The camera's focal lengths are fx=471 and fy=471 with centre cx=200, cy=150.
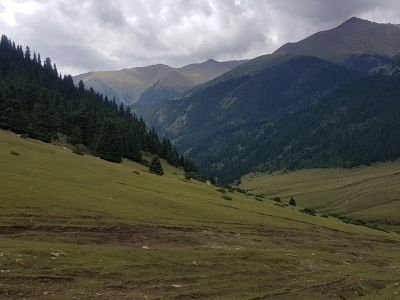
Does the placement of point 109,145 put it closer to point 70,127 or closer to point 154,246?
point 70,127

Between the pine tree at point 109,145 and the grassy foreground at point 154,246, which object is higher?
the pine tree at point 109,145

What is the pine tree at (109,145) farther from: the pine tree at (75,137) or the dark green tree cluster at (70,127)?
the pine tree at (75,137)

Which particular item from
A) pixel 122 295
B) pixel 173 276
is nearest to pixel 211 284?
pixel 173 276

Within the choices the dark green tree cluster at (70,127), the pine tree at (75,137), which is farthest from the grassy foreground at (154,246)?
the pine tree at (75,137)

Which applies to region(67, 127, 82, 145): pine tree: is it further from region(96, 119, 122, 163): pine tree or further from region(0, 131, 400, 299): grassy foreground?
region(0, 131, 400, 299): grassy foreground

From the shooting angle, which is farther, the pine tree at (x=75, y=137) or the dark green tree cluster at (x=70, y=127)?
the pine tree at (x=75, y=137)

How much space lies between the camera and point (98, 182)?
66312 mm

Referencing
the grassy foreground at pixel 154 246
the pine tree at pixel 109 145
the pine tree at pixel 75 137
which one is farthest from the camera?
the pine tree at pixel 75 137

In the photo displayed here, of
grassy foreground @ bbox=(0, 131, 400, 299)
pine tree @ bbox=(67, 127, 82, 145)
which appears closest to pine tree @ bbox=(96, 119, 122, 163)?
pine tree @ bbox=(67, 127, 82, 145)

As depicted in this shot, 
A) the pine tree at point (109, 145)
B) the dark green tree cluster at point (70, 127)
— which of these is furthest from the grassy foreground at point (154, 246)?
the pine tree at point (109, 145)

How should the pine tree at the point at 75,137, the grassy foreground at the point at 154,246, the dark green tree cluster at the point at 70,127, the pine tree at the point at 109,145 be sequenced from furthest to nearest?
1. the pine tree at the point at 75,137
2. the pine tree at the point at 109,145
3. the dark green tree cluster at the point at 70,127
4. the grassy foreground at the point at 154,246

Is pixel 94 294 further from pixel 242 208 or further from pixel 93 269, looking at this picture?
pixel 242 208

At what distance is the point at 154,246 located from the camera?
40906 millimetres

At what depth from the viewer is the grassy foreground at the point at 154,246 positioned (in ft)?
93.9
